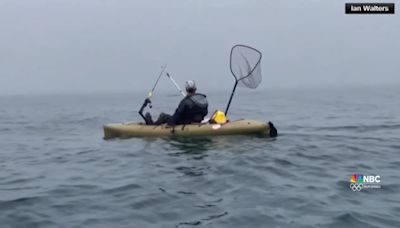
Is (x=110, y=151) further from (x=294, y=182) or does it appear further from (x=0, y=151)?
(x=294, y=182)

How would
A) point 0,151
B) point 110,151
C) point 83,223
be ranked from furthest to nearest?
point 0,151
point 110,151
point 83,223

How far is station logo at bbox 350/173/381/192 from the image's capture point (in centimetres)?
818

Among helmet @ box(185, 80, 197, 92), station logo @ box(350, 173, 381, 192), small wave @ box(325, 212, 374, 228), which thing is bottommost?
station logo @ box(350, 173, 381, 192)

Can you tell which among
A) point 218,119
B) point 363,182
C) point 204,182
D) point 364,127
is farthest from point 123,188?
point 364,127

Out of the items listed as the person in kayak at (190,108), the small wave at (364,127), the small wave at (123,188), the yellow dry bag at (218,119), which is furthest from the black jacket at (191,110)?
the small wave at (364,127)

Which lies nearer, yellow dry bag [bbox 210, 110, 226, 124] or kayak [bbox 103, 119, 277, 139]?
kayak [bbox 103, 119, 277, 139]

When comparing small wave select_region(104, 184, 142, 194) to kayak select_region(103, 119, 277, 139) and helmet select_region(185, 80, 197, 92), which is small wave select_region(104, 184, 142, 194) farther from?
helmet select_region(185, 80, 197, 92)

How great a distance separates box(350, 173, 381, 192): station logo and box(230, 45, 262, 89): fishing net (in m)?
6.73

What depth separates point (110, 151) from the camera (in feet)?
42.7

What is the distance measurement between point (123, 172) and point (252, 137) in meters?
5.00

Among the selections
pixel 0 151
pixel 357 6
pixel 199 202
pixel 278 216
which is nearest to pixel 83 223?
pixel 199 202

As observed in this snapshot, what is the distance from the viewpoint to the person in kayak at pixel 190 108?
13.7 meters

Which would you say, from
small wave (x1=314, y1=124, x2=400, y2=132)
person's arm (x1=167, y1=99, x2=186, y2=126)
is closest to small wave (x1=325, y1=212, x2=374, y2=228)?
person's arm (x1=167, y1=99, x2=186, y2=126)

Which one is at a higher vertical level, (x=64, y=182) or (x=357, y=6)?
(x=357, y=6)
